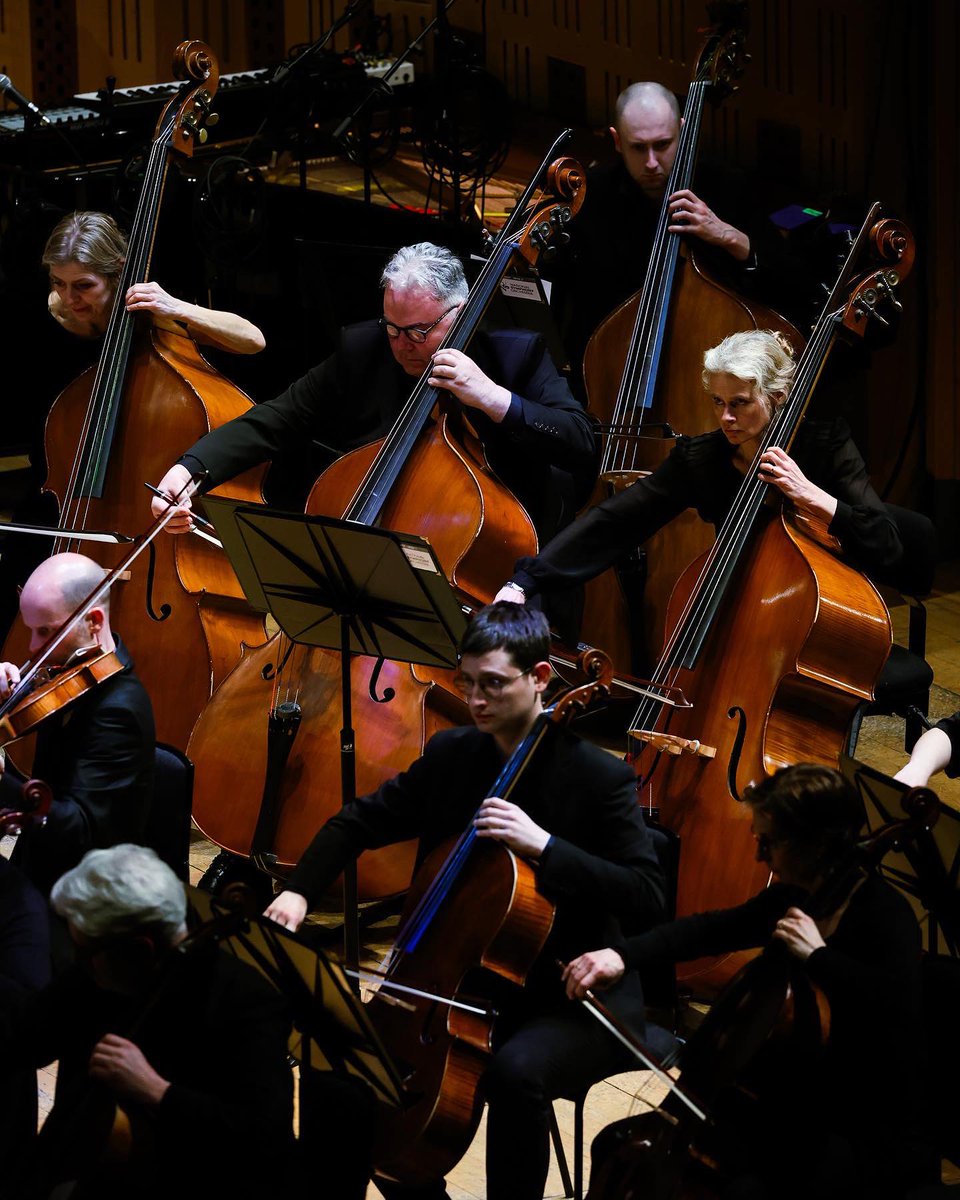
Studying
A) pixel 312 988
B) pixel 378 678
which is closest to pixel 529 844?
pixel 312 988

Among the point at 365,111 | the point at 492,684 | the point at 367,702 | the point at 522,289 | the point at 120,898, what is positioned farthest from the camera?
the point at 365,111

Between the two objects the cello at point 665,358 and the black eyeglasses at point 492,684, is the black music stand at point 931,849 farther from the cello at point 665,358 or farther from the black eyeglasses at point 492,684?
the cello at point 665,358

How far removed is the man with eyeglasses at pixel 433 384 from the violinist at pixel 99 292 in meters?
0.29

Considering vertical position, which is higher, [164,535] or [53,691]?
[53,691]

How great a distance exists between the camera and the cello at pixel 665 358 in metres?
4.03

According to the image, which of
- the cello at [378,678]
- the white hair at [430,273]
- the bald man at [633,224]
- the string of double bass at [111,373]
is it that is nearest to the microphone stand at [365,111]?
the bald man at [633,224]

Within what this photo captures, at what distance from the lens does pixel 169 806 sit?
10.1 feet

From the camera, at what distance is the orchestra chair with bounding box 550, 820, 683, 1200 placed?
2.52 metres

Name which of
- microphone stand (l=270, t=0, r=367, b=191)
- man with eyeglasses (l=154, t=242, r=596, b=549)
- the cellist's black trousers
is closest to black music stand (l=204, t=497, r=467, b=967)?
the cellist's black trousers

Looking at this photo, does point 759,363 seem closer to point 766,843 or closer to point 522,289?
point 522,289

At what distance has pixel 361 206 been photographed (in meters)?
4.94

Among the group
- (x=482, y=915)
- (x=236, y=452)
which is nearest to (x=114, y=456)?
(x=236, y=452)

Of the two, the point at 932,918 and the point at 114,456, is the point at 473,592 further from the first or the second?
the point at 932,918

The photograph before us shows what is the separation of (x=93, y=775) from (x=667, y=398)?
1.83 m
